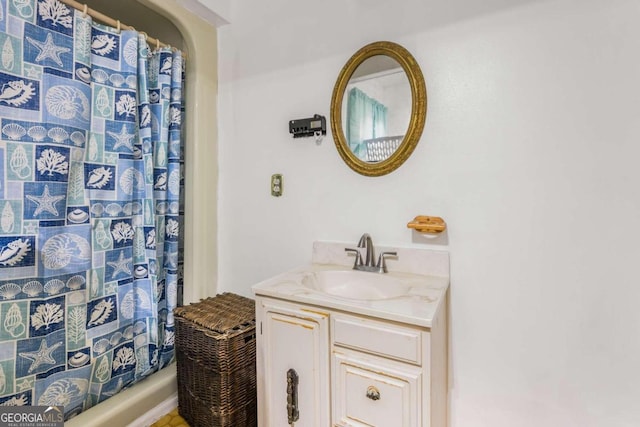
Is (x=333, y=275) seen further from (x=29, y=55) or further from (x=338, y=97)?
(x=29, y=55)

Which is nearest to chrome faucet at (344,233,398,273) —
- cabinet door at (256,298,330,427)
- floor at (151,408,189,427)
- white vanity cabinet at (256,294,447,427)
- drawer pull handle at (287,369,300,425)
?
white vanity cabinet at (256,294,447,427)

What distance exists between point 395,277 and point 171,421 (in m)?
1.30

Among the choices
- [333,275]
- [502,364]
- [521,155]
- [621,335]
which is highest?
[521,155]

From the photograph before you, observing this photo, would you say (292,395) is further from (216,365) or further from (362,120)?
(362,120)

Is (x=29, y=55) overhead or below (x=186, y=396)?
overhead

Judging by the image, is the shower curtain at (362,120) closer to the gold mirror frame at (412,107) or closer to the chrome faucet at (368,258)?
the gold mirror frame at (412,107)

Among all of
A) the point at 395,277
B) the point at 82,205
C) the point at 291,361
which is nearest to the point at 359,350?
the point at 291,361

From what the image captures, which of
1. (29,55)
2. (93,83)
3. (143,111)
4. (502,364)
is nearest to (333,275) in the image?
(502,364)

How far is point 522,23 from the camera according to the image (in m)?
1.19

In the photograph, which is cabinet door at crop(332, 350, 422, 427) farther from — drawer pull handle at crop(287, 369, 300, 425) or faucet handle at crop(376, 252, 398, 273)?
faucet handle at crop(376, 252, 398, 273)

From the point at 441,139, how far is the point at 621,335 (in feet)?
3.02

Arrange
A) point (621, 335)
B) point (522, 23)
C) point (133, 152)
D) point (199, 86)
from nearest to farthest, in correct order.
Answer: point (621, 335), point (522, 23), point (133, 152), point (199, 86)

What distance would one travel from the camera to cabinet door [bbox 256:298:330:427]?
1089mm

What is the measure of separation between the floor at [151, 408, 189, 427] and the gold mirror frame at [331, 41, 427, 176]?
4.86 feet
